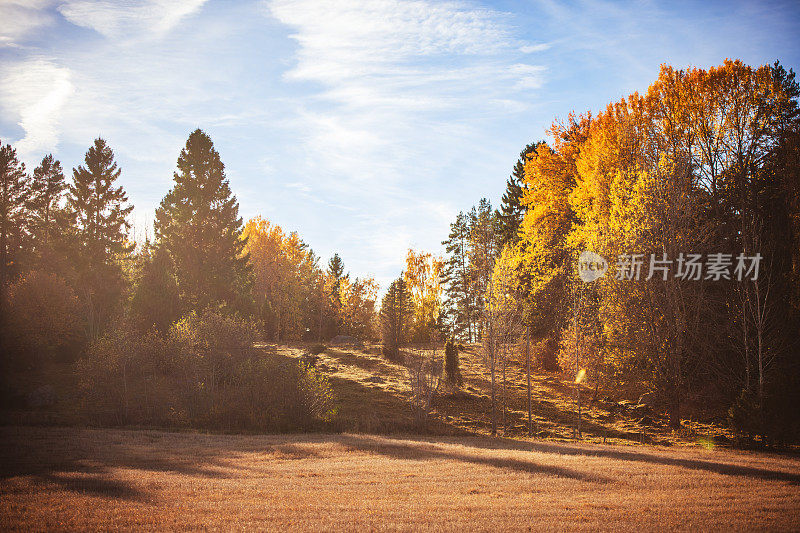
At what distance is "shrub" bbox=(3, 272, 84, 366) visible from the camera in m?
37.6

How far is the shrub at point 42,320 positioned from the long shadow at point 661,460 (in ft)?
116

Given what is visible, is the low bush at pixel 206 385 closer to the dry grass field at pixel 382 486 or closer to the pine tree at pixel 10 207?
the dry grass field at pixel 382 486

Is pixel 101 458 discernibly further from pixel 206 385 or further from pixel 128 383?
pixel 128 383

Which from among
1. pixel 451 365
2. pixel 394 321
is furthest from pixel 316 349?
pixel 451 365

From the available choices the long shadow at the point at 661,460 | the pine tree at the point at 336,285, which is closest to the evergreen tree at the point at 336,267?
the pine tree at the point at 336,285

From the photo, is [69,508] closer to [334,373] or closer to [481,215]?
[334,373]

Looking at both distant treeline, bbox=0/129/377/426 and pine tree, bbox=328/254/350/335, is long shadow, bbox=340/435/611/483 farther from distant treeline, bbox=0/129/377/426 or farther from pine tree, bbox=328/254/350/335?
pine tree, bbox=328/254/350/335

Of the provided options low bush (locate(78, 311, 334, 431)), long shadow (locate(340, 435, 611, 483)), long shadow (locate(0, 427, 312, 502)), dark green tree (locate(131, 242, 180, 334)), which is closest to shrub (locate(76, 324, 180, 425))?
low bush (locate(78, 311, 334, 431))

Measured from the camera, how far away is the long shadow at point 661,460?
14797 mm

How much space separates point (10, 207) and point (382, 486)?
4901cm

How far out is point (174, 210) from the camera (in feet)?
154

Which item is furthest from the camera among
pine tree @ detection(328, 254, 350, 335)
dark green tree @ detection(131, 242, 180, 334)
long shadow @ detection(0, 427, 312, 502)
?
pine tree @ detection(328, 254, 350, 335)

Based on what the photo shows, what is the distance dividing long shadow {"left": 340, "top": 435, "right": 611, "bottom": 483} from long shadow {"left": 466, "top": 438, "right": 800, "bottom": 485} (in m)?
3.18

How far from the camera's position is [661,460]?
696 inches
